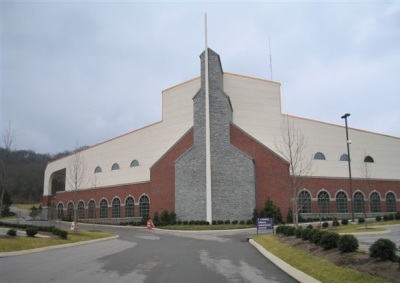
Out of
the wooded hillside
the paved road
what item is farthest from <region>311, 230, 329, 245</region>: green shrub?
the wooded hillside

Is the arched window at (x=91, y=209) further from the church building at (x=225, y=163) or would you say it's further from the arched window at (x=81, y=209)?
the arched window at (x=81, y=209)

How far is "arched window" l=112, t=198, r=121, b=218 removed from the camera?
5496 centimetres

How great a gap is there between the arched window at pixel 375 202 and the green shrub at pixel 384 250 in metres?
44.1

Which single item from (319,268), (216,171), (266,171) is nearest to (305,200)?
(266,171)

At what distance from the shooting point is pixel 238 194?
42.8 m

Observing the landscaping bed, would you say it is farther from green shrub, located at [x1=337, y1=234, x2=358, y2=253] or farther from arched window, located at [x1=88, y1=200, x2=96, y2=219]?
arched window, located at [x1=88, y1=200, x2=96, y2=219]

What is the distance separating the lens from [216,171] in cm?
4322

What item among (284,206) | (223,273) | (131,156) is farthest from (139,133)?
(223,273)

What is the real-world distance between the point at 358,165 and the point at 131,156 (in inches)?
1201

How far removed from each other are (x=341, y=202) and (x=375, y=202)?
5159 millimetres

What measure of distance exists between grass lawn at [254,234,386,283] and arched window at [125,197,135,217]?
3849 centimetres

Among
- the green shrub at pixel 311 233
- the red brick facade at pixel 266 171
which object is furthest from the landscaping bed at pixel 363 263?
the red brick facade at pixel 266 171

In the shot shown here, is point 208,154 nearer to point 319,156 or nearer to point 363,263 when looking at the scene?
point 319,156

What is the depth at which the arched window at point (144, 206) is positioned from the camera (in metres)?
51.2
